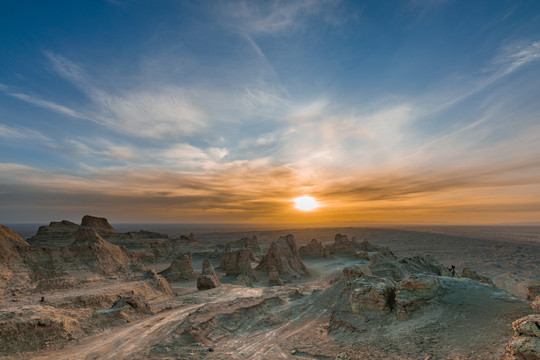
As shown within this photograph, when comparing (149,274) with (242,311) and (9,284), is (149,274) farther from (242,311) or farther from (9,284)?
(242,311)

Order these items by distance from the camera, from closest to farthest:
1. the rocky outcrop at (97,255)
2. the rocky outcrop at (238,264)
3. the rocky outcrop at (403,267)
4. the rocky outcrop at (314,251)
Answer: the rocky outcrop at (97,255)
the rocky outcrop at (403,267)
the rocky outcrop at (238,264)
the rocky outcrop at (314,251)

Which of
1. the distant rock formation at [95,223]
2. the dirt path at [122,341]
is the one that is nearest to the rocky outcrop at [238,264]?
the dirt path at [122,341]

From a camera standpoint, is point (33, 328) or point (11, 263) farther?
point (11, 263)

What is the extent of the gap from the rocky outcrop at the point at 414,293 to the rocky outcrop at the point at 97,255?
81.7 feet

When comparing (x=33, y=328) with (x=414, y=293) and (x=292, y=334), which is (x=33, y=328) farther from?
(x=414, y=293)

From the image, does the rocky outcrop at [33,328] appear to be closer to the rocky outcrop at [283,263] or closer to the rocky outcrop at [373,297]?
the rocky outcrop at [373,297]

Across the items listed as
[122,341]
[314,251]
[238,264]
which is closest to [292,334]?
[122,341]

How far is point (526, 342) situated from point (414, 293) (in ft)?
16.4

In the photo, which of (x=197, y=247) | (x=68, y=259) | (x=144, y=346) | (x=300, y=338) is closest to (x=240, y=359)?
(x=300, y=338)

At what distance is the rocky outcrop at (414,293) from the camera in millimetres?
10594

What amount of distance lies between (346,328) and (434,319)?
146 inches

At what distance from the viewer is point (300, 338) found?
11.8 meters

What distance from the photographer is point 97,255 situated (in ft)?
80.4

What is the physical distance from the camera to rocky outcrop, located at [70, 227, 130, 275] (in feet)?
77.5
